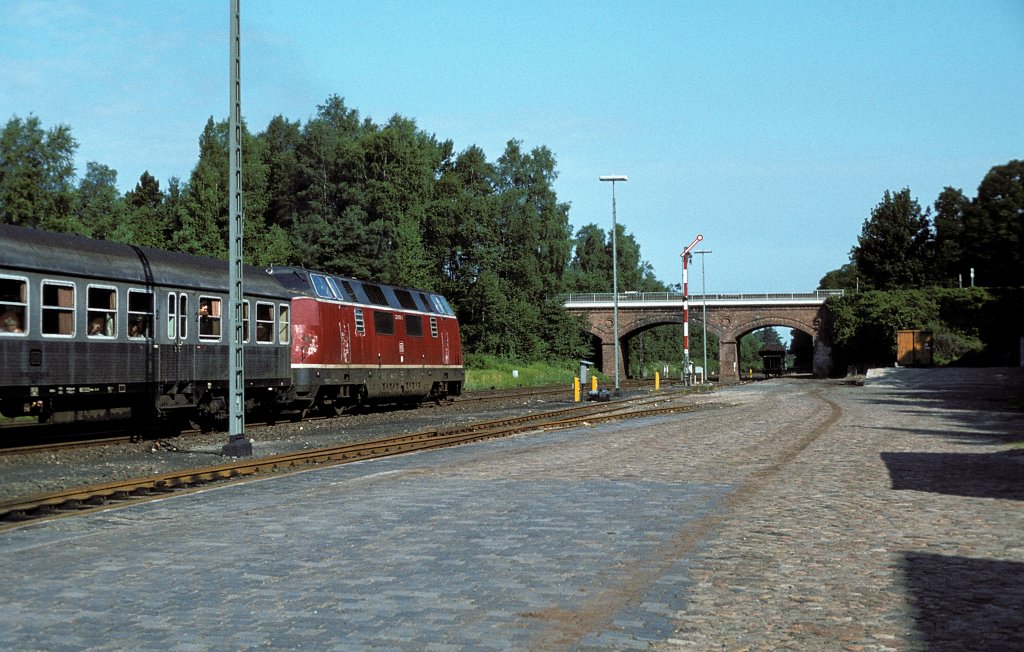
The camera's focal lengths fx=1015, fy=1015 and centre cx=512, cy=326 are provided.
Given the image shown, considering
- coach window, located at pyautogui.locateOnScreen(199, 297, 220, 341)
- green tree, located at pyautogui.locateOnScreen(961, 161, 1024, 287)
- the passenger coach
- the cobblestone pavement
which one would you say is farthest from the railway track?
green tree, located at pyautogui.locateOnScreen(961, 161, 1024, 287)

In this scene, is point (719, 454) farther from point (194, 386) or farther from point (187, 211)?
point (187, 211)

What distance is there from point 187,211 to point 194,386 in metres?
47.5

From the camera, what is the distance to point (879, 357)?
7912 centimetres

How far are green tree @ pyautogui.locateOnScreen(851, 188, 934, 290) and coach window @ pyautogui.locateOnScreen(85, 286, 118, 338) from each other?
98.7 meters

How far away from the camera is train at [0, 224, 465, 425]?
1677cm

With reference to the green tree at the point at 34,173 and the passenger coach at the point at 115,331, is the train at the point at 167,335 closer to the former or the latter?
the passenger coach at the point at 115,331

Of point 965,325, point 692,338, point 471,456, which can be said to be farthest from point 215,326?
point 692,338

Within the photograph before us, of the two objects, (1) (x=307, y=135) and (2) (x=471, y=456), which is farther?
(1) (x=307, y=135)

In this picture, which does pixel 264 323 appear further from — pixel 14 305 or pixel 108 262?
pixel 14 305

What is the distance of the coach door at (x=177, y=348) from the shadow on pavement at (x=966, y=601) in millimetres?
15565

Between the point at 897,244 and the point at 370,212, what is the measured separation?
2454 inches

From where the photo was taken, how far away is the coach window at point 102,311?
59.2ft

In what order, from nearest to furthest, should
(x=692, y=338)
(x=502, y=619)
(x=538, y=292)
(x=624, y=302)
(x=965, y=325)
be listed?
(x=502, y=619)
(x=965, y=325)
(x=538, y=292)
(x=624, y=302)
(x=692, y=338)

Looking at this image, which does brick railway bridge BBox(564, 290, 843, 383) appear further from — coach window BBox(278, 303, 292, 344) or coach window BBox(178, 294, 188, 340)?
coach window BBox(178, 294, 188, 340)
